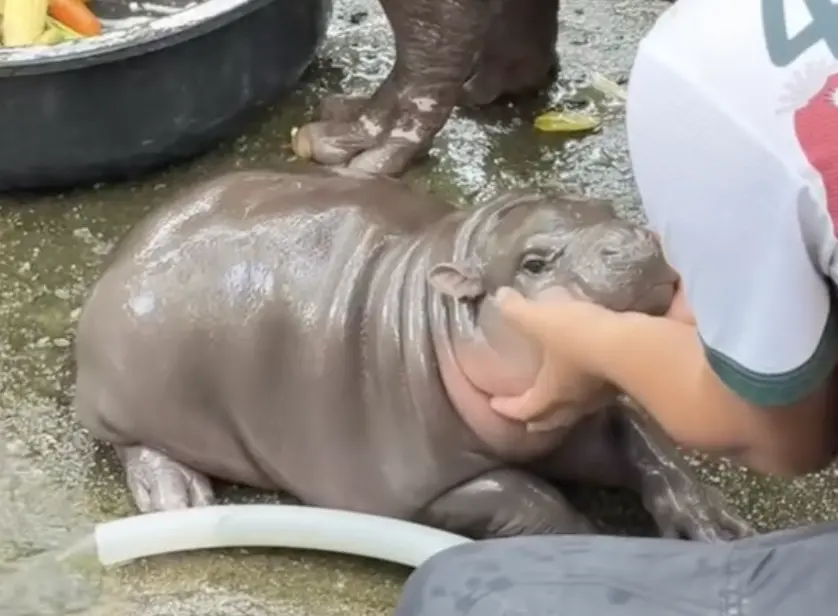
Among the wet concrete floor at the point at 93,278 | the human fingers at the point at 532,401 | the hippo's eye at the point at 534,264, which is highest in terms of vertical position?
the hippo's eye at the point at 534,264

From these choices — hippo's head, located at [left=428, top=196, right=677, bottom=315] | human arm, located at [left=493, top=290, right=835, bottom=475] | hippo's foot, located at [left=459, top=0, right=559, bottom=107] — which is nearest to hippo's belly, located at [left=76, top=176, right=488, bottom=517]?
hippo's head, located at [left=428, top=196, right=677, bottom=315]

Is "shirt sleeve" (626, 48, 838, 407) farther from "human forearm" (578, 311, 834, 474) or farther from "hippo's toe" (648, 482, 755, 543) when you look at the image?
"hippo's toe" (648, 482, 755, 543)

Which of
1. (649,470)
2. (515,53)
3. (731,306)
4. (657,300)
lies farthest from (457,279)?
(515,53)

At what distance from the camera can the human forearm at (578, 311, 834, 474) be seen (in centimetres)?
84

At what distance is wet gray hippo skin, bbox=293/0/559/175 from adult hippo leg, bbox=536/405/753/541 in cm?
56

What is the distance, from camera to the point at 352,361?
1158mm

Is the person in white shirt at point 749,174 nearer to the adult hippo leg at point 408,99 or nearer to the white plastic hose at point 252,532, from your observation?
the white plastic hose at point 252,532

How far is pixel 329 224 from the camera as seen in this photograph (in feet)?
3.92

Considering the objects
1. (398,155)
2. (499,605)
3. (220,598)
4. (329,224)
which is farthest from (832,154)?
(398,155)

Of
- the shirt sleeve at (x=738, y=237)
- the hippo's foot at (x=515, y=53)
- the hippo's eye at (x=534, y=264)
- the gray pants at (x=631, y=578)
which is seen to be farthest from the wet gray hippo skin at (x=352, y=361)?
the hippo's foot at (x=515, y=53)

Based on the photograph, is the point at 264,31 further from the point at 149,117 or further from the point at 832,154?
the point at 832,154

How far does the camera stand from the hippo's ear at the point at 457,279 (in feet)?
3.54

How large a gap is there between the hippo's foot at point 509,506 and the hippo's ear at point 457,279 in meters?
0.16

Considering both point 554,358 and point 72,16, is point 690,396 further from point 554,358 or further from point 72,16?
point 72,16
